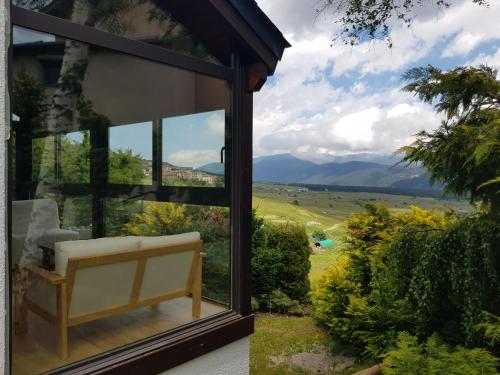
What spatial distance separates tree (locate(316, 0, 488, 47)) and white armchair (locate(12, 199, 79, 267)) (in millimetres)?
5487

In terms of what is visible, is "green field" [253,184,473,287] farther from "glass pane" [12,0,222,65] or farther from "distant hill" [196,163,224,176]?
"glass pane" [12,0,222,65]

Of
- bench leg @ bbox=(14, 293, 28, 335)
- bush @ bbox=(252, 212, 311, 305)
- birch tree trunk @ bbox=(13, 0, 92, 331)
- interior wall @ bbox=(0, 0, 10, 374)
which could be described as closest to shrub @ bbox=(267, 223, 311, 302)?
bush @ bbox=(252, 212, 311, 305)

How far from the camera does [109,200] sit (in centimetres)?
387

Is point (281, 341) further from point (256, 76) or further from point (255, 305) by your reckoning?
point (256, 76)

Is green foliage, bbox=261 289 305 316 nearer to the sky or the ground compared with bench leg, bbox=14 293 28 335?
nearer to the ground

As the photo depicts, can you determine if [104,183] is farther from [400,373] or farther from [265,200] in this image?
[265,200]

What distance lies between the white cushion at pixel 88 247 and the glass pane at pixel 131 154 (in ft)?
2.19

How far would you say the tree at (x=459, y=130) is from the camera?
11.8 ft

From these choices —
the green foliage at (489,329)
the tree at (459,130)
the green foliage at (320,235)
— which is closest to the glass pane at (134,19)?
the tree at (459,130)

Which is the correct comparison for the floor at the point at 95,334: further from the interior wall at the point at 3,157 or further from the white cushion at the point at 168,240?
the white cushion at the point at 168,240

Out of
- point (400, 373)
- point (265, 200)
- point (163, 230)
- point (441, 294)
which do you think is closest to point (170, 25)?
point (163, 230)

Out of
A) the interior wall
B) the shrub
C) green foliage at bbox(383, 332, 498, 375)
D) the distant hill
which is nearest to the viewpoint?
the interior wall

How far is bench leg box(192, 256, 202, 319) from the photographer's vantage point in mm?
3219

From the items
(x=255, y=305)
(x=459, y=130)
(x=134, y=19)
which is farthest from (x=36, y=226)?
(x=255, y=305)
